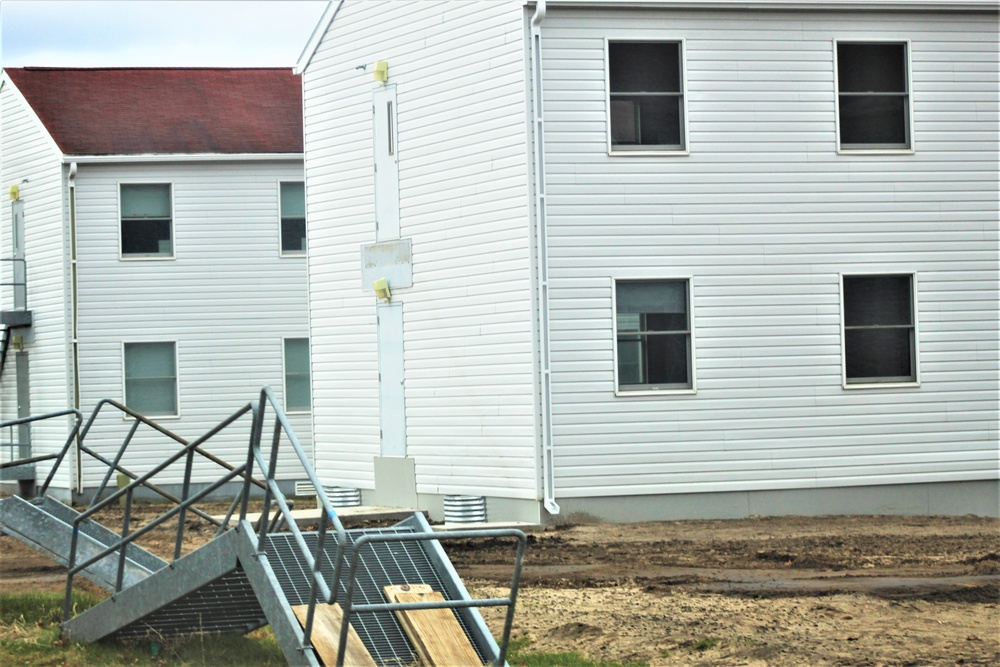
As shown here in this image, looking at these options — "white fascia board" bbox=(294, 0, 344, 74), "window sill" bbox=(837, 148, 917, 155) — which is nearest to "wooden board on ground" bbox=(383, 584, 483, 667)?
"window sill" bbox=(837, 148, 917, 155)

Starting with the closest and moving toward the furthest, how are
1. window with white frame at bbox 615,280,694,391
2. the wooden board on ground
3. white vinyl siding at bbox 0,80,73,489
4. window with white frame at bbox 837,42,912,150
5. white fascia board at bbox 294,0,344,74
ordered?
1. the wooden board on ground
2. window with white frame at bbox 615,280,694,391
3. window with white frame at bbox 837,42,912,150
4. white fascia board at bbox 294,0,344,74
5. white vinyl siding at bbox 0,80,73,489

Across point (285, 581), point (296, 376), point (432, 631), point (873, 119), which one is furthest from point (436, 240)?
point (432, 631)

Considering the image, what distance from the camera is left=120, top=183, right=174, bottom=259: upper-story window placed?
95.6 ft

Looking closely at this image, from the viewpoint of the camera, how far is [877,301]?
1916 centimetres

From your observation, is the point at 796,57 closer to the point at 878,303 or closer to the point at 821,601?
the point at 878,303

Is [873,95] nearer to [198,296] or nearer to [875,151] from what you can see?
[875,151]

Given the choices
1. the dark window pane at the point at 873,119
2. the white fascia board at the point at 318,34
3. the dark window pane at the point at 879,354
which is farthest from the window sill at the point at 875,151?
the white fascia board at the point at 318,34

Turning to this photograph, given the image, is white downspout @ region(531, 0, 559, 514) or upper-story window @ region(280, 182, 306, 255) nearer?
white downspout @ region(531, 0, 559, 514)

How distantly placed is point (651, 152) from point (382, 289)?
5.06m

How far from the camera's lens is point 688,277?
18.6 meters

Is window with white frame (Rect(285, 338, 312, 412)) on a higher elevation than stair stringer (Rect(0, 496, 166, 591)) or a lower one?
higher

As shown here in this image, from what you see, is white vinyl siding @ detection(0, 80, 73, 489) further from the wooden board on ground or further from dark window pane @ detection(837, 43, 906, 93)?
the wooden board on ground

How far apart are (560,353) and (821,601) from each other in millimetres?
6757

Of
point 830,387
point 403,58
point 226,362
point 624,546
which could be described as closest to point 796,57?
point 830,387
